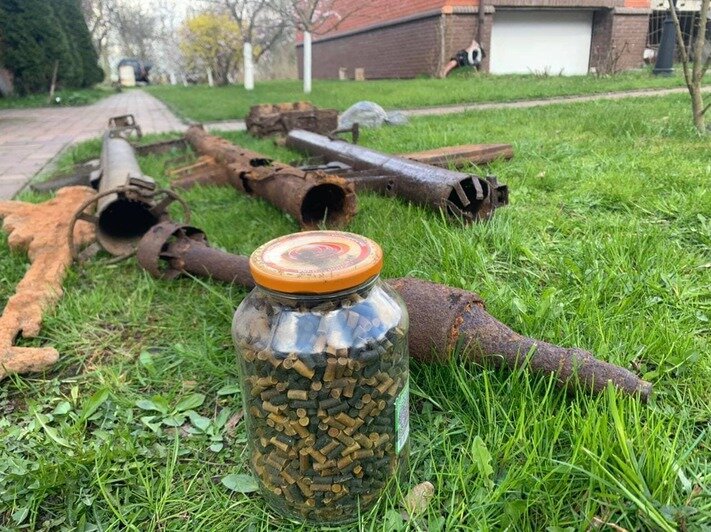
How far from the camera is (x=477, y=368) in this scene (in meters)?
1.78

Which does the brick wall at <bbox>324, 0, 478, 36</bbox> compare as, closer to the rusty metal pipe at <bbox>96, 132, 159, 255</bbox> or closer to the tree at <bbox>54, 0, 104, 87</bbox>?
the tree at <bbox>54, 0, 104, 87</bbox>

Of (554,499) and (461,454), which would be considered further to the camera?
(461,454)

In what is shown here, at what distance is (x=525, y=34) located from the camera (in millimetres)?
18109

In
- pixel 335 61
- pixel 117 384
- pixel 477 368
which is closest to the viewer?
pixel 477 368

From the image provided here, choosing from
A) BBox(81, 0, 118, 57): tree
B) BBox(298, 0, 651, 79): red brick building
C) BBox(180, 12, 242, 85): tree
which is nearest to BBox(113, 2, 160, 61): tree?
BBox(81, 0, 118, 57): tree

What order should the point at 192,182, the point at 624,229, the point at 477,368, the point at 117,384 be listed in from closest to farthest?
1. the point at 477,368
2. the point at 117,384
3. the point at 624,229
4. the point at 192,182

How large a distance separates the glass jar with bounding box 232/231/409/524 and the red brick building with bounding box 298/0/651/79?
56.4ft

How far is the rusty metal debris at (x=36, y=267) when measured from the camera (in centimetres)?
217

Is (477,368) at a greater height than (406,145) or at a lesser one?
lesser

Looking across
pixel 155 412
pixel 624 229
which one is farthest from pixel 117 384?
pixel 624 229

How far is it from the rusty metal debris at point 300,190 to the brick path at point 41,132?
2.59 metres

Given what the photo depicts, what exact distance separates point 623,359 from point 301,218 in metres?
1.94

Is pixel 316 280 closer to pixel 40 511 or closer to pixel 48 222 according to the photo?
pixel 40 511

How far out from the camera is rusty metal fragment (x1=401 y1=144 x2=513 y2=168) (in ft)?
14.1
